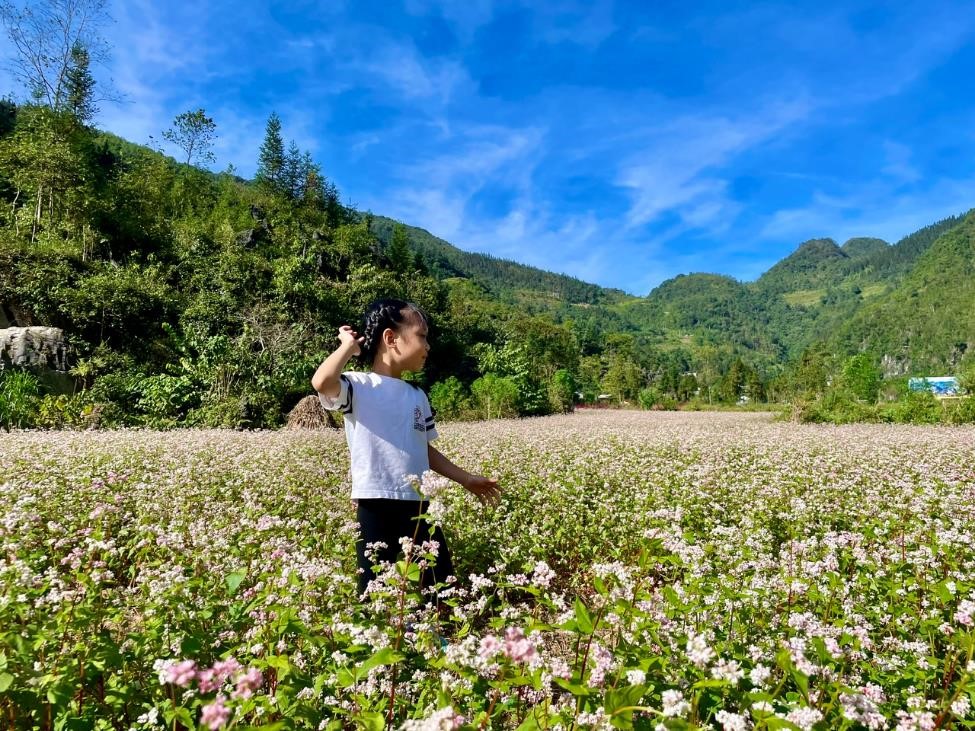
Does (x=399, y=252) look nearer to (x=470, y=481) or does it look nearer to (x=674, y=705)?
(x=470, y=481)

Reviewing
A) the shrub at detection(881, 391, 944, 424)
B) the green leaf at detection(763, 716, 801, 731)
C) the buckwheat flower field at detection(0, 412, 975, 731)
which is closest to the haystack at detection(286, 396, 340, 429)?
the buckwheat flower field at detection(0, 412, 975, 731)

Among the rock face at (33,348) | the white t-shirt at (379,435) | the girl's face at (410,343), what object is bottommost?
the white t-shirt at (379,435)

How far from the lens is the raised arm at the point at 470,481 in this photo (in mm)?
3078

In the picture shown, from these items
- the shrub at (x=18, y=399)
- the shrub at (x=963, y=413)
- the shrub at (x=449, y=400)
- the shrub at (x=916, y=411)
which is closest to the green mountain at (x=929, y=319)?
the shrub at (x=916, y=411)

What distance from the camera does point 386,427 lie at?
2963mm

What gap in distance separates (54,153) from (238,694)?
99.3ft

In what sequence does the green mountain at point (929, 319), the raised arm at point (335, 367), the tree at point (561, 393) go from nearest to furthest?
1. the raised arm at point (335, 367)
2. the tree at point (561, 393)
3. the green mountain at point (929, 319)

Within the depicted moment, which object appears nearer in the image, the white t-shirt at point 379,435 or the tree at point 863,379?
the white t-shirt at point 379,435

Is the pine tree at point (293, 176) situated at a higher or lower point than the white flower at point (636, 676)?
higher

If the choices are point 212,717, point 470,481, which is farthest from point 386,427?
point 212,717

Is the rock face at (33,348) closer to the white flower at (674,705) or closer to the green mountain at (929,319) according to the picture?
the white flower at (674,705)

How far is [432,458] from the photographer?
3.29 meters

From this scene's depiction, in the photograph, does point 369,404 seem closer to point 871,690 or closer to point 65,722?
point 65,722

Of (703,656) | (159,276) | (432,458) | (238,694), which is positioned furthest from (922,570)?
(159,276)
